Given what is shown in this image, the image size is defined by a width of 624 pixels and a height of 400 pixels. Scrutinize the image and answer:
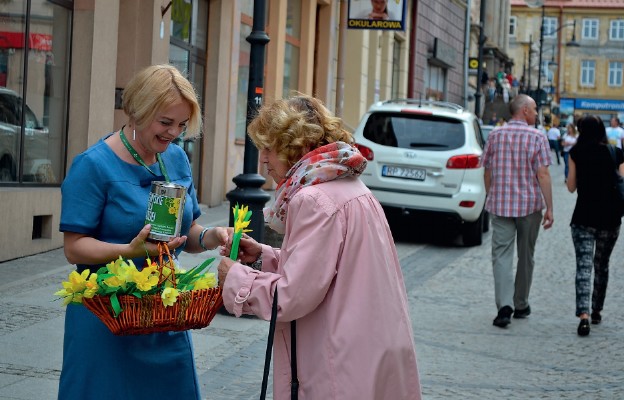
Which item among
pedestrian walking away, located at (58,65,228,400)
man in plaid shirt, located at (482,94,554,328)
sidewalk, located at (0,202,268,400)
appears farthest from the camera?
man in plaid shirt, located at (482,94,554,328)

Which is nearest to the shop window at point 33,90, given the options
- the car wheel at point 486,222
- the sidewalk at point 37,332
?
the sidewalk at point 37,332

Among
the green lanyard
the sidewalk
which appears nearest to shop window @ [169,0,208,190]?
the sidewalk

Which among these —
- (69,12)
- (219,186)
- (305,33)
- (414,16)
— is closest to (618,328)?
(69,12)

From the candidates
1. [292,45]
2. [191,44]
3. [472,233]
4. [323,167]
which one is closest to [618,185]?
[472,233]

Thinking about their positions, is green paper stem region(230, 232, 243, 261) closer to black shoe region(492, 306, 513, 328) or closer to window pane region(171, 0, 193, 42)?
black shoe region(492, 306, 513, 328)

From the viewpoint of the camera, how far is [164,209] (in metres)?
3.41

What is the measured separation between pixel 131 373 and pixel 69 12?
31.5 ft

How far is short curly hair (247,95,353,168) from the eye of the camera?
3.50 meters

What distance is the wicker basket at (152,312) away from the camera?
332 cm

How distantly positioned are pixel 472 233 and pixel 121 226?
12545mm

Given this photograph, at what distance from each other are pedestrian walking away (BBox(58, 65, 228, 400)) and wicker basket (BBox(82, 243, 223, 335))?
263 millimetres

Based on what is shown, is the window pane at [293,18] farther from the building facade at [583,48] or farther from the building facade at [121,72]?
the building facade at [583,48]

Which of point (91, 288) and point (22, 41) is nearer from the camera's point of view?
point (91, 288)

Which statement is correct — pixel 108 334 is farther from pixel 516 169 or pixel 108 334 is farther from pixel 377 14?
pixel 377 14
